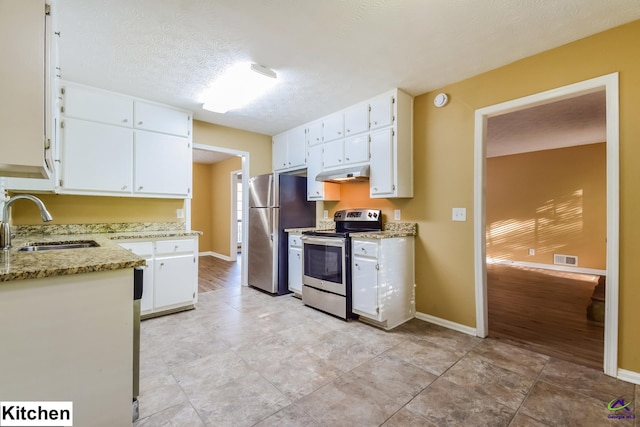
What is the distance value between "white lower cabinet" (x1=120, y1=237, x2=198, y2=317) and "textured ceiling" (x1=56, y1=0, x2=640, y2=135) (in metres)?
1.64

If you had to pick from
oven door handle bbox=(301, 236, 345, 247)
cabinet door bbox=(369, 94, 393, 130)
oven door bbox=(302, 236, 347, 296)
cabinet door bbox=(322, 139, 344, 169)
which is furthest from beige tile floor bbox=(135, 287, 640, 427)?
cabinet door bbox=(369, 94, 393, 130)

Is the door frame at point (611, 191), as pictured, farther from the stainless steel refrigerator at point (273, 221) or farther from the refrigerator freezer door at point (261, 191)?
the refrigerator freezer door at point (261, 191)

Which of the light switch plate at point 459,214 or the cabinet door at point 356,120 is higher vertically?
the cabinet door at point 356,120

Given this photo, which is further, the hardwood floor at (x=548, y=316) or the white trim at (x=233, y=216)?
the white trim at (x=233, y=216)

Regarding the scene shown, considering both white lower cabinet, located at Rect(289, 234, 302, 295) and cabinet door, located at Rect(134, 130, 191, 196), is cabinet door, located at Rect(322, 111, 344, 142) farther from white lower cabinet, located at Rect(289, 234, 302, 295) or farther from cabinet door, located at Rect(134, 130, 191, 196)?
cabinet door, located at Rect(134, 130, 191, 196)

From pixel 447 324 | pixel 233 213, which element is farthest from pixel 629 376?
pixel 233 213

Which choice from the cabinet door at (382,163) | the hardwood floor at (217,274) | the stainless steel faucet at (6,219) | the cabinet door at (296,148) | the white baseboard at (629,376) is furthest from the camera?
the hardwood floor at (217,274)

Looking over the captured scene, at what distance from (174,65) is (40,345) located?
2.25 metres

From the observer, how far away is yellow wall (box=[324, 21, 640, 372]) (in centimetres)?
188

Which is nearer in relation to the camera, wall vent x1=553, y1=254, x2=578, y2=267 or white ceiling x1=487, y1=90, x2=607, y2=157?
white ceiling x1=487, y1=90, x2=607, y2=157

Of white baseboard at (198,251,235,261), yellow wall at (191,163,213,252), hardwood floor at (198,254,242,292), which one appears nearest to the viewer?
hardwood floor at (198,254,242,292)

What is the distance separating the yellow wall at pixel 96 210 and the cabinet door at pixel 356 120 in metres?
2.34

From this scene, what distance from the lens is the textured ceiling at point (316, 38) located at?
1747mm

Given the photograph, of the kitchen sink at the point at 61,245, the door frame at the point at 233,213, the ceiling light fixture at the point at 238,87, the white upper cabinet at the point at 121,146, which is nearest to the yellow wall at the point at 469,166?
the ceiling light fixture at the point at 238,87
